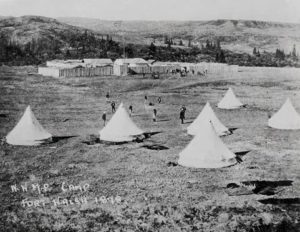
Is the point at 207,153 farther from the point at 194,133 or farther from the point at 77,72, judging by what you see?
the point at 77,72

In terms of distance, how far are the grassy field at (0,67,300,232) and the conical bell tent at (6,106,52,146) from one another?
1.63 ft

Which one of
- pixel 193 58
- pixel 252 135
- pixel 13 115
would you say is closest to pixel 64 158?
pixel 252 135

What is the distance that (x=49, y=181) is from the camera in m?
19.4

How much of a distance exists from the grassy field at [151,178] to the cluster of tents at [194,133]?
544mm

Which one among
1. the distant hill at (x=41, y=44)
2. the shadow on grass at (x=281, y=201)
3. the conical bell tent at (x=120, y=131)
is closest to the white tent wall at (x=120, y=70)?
the distant hill at (x=41, y=44)


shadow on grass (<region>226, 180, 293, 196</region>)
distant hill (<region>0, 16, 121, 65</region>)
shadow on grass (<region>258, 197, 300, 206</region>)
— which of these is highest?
distant hill (<region>0, 16, 121, 65</region>)

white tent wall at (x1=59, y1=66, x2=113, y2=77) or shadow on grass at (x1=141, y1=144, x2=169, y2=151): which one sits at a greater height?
white tent wall at (x1=59, y1=66, x2=113, y2=77)

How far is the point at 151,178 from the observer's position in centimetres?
1995

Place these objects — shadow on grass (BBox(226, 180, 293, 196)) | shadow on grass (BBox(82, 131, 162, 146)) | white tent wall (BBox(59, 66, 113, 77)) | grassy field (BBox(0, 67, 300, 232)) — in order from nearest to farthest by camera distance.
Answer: grassy field (BBox(0, 67, 300, 232)) < shadow on grass (BBox(226, 180, 293, 196)) < shadow on grass (BBox(82, 131, 162, 146)) < white tent wall (BBox(59, 66, 113, 77))

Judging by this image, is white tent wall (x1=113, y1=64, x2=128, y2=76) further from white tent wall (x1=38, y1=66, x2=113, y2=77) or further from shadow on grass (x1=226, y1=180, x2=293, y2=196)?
shadow on grass (x1=226, y1=180, x2=293, y2=196)

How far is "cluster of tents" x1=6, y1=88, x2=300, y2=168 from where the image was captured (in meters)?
21.8

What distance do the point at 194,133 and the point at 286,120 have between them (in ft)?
23.6

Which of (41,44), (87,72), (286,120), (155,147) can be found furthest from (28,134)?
(41,44)

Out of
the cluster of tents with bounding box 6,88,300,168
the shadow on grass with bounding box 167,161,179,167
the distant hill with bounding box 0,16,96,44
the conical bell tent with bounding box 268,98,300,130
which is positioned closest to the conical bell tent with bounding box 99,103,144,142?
the cluster of tents with bounding box 6,88,300,168
